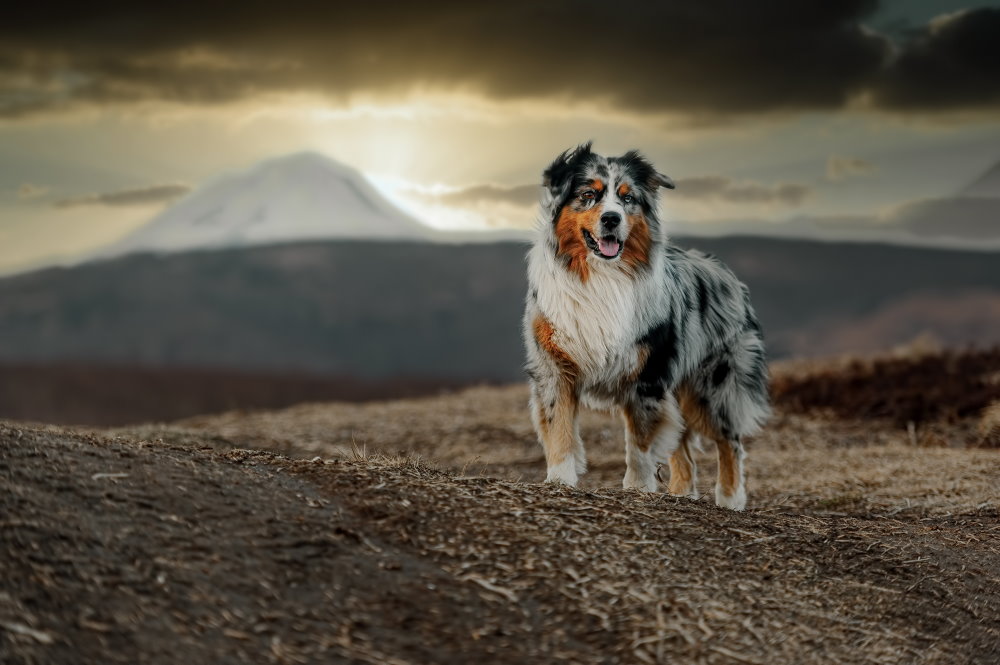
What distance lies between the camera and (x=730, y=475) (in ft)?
28.7

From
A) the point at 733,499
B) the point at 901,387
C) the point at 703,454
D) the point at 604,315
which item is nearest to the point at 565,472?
the point at 604,315

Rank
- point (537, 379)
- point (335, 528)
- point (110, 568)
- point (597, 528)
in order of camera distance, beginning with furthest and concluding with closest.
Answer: point (537, 379) < point (597, 528) < point (335, 528) < point (110, 568)

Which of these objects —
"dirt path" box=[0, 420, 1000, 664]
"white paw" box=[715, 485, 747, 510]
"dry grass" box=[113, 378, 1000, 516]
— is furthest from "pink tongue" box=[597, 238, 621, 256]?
"white paw" box=[715, 485, 747, 510]

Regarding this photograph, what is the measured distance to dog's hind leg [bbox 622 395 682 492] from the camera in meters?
7.60

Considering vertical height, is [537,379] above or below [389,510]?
above

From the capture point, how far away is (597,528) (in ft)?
19.1

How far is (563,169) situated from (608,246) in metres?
0.60

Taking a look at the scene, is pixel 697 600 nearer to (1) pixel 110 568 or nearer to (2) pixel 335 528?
(2) pixel 335 528

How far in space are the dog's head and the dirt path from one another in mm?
1680

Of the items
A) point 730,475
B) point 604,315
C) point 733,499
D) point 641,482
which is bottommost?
point 733,499

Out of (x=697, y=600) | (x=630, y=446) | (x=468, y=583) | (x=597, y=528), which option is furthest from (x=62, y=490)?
(x=630, y=446)

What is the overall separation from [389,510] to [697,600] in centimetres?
154

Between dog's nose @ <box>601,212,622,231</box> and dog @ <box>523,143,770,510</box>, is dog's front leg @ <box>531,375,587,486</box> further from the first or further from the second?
dog's nose @ <box>601,212,622,231</box>

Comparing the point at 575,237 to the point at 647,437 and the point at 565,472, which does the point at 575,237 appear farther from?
the point at 565,472
